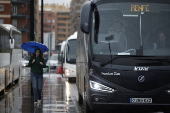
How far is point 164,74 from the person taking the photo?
9.23 meters

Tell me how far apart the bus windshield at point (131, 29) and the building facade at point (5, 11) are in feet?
239

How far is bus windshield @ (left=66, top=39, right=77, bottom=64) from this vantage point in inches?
1104

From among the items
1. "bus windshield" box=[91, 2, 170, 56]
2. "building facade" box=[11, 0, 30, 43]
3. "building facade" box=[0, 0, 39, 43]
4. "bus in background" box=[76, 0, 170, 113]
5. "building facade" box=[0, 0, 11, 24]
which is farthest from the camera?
"building facade" box=[11, 0, 30, 43]

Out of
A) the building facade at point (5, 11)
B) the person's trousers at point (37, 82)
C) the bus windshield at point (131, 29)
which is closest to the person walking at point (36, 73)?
the person's trousers at point (37, 82)

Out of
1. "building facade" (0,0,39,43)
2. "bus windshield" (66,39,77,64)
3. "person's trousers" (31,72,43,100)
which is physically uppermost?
"building facade" (0,0,39,43)

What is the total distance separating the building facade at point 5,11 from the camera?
8038 cm

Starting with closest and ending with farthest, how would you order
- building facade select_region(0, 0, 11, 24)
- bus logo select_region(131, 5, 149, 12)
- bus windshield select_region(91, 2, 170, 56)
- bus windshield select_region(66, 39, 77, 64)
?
bus windshield select_region(91, 2, 170, 56) < bus logo select_region(131, 5, 149, 12) < bus windshield select_region(66, 39, 77, 64) < building facade select_region(0, 0, 11, 24)

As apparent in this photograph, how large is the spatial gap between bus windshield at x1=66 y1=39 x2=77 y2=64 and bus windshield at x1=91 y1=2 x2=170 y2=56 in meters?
18.2

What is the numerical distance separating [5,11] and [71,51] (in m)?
55.5

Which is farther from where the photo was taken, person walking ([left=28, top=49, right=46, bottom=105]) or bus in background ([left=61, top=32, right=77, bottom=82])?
bus in background ([left=61, top=32, right=77, bottom=82])

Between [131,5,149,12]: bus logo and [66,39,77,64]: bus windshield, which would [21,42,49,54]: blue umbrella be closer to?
[131,5,149,12]: bus logo

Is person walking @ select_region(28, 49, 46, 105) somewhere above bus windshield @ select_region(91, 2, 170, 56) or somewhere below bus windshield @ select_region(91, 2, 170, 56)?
below

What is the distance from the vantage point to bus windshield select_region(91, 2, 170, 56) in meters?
9.49

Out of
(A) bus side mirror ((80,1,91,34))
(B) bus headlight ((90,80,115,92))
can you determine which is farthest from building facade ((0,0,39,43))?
(B) bus headlight ((90,80,115,92))
